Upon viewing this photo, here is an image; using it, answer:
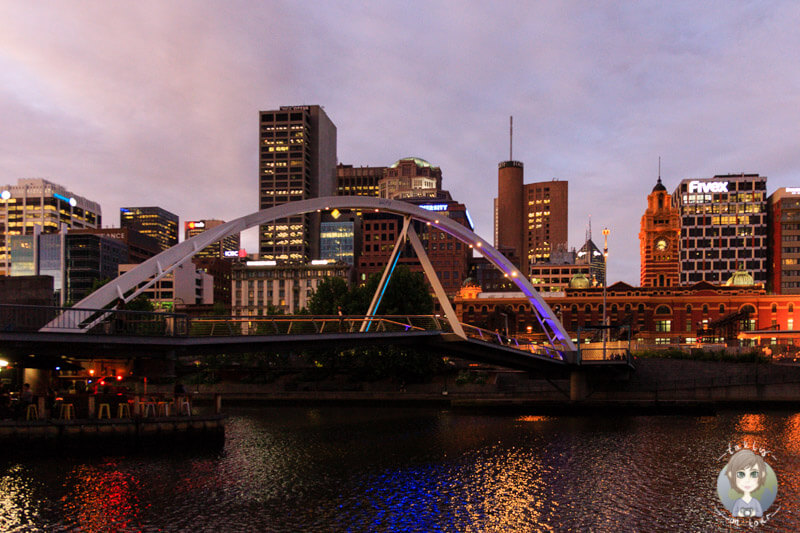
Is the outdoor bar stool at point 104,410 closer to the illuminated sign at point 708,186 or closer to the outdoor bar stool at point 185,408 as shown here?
the outdoor bar stool at point 185,408

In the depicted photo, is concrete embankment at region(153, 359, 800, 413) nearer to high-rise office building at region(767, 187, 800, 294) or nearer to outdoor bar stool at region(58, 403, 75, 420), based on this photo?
outdoor bar stool at region(58, 403, 75, 420)

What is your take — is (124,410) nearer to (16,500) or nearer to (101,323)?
(101,323)

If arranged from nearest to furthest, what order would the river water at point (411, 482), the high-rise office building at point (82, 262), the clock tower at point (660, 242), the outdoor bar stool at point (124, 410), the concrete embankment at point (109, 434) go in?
the river water at point (411, 482) < the concrete embankment at point (109, 434) < the outdoor bar stool at point (124, 410) < the clock tower at point (660, 242) < the high-rise office building at point (82, 262)

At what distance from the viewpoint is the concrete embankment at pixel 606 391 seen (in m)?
65.8

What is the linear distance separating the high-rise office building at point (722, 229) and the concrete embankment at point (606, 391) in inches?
4714

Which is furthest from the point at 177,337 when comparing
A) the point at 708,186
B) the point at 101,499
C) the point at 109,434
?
the point at 708,186

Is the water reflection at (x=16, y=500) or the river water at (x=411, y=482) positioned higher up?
the water reflection at (x=16, y=500)

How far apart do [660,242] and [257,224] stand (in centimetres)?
15031

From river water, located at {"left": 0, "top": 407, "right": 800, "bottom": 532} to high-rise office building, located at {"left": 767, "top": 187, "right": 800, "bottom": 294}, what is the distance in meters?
136

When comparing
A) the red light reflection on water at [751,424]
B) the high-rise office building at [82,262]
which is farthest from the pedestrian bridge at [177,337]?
the high-rise office building at [82,262]

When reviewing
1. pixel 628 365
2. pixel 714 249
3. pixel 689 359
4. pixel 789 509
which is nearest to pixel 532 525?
pixel 789 509

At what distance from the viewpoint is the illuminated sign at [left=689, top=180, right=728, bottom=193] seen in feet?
609

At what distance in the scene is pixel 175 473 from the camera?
A: 36719 mm

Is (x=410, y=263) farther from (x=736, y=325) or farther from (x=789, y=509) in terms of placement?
(x=789, y=509)
